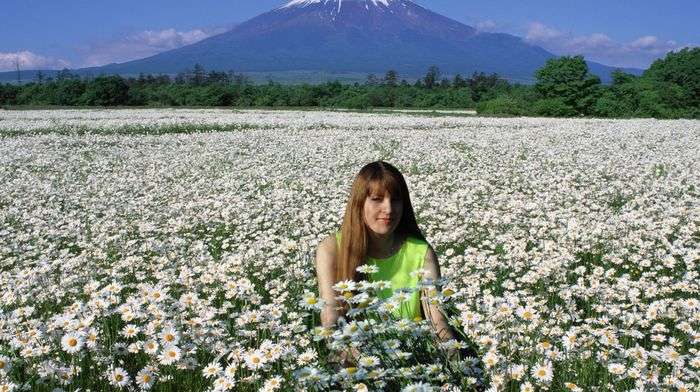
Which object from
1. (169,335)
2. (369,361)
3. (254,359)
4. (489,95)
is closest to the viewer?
(369,361)

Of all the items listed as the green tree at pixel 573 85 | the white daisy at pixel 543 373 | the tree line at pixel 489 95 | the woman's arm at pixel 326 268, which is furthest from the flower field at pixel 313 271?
the green tree at pixel 573 85

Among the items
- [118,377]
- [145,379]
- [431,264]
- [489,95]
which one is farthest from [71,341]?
[489,95]

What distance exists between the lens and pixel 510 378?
2.69m

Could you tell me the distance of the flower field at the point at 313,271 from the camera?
2.69 meters

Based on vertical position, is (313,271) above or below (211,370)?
below

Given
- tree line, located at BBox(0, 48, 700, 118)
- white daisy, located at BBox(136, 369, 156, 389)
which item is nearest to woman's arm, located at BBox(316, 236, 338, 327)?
white daisy, located at BBox(136, 369, 156, 389)

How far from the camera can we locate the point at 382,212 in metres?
3.43

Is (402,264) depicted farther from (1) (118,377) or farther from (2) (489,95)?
(2) (489,95)

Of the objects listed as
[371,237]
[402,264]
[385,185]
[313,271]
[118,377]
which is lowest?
[313,271]

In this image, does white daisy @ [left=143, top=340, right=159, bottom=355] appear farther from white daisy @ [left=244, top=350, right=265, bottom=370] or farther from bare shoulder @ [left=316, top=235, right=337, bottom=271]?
bare shoulder @ [left=316, top=235, right=337, bottom=271]

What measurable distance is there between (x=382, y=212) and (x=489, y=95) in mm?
73846

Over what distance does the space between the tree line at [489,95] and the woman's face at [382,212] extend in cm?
4726

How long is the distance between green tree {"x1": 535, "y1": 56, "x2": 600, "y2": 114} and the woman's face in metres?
58.2

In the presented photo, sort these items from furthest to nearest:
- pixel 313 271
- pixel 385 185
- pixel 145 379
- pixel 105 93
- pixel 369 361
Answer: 1. pixel 105 93
2. pixel 313 271
3. pixel 385 185
4. pixel 145 379
5. pixel 369 361
